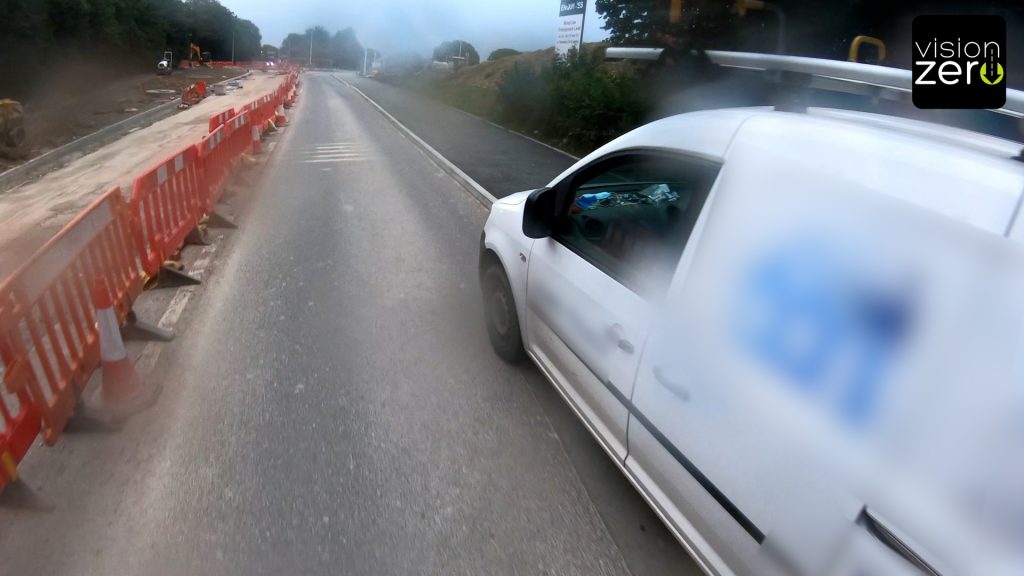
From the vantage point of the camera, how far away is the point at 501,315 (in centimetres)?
414

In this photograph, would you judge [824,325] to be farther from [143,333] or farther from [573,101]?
[573,101]

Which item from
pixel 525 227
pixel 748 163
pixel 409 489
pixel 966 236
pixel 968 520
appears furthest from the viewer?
pixel 525 227

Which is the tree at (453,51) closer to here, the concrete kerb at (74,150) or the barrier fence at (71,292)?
the concrete kerb at (74,150)

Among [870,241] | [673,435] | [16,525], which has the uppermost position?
[870,241]

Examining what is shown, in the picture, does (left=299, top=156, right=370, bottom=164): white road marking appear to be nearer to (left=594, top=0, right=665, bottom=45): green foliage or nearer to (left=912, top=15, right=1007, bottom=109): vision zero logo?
(left=594, top=0, right=665, bottom=45): green foliage

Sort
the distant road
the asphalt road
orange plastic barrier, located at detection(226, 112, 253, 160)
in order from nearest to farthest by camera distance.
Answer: the asphalt road → orange plastic barrier, located at detection(226, 112, 253, 160) → the distant road

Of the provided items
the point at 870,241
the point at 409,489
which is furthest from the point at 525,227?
the point at 870,241

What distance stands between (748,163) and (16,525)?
3209 mm

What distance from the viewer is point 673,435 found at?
2182 mm

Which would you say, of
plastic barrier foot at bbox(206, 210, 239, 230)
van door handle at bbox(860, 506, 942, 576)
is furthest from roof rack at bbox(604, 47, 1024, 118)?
plastic barrier foot at bbox(206, 210, 239, 230)

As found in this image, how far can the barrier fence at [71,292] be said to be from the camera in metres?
3.00

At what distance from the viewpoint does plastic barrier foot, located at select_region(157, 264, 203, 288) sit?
5.64 meters

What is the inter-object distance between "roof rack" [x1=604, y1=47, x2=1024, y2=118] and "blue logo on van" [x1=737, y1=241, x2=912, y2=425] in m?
0.56

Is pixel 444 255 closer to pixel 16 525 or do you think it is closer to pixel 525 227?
pixel 525 227
